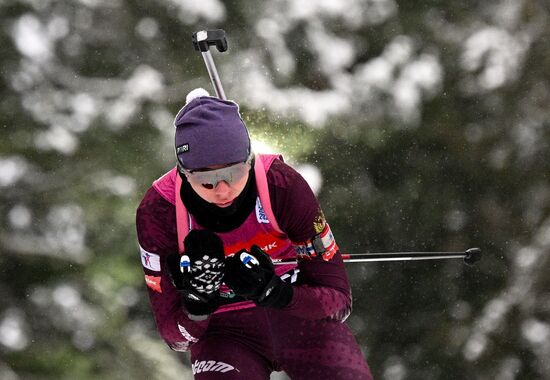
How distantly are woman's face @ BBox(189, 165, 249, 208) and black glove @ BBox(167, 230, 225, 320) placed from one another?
0.47 ft

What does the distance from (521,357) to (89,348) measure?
3166 millimetres

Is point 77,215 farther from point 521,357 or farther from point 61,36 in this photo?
point 521,357

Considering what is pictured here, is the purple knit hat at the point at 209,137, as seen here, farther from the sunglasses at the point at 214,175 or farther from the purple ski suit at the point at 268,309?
the purple ski suit at the point at 268,309

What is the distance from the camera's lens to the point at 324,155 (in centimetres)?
578

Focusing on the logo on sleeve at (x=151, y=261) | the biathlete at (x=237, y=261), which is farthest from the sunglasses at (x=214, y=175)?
the logo on sleeve at (x=151, y=261)

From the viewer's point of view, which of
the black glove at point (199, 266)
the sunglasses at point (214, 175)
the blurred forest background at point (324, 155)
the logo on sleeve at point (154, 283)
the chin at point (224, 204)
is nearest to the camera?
the black glove at point (199, 266)

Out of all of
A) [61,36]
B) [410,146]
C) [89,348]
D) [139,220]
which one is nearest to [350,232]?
[410,146]

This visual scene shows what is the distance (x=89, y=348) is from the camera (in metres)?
5.57

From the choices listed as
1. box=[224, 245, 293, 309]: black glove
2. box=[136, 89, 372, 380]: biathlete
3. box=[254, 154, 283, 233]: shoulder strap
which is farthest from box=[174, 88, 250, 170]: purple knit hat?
box=[224, 245, 293, 309]: black glove

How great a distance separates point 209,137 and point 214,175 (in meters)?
0.11

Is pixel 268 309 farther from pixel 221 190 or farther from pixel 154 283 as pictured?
pixel 221 190

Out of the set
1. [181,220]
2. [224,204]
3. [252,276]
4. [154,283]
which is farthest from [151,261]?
[252,276]

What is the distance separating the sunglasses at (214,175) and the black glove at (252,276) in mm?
219

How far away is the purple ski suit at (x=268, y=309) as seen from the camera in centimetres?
268
